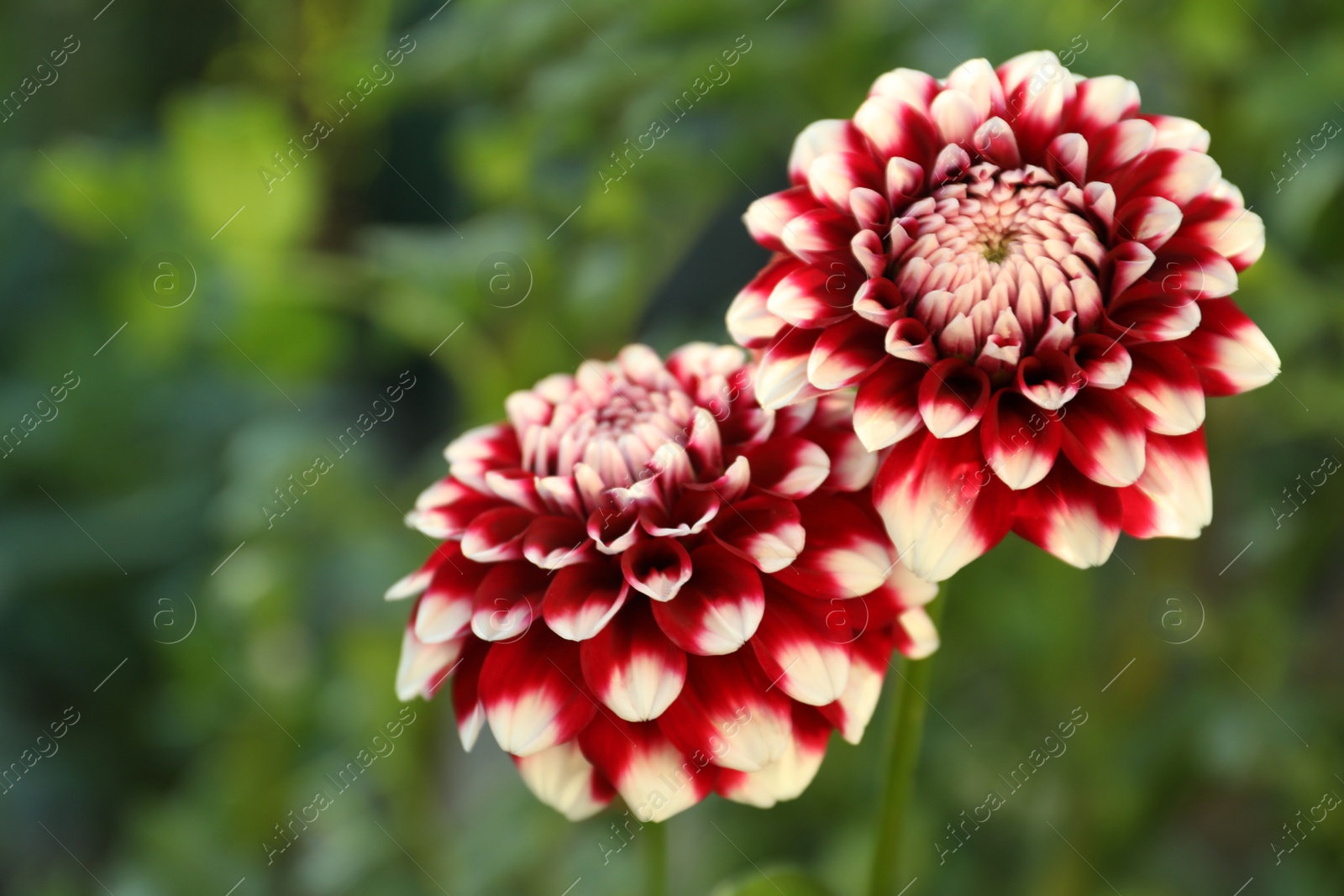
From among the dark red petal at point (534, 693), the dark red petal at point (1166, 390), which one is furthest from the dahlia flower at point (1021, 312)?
the dark red petal at point (534, 693)

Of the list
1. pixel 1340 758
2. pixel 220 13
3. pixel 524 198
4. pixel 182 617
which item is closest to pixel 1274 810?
pixel 1340 758

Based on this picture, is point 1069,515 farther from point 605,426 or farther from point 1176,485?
point 605,426

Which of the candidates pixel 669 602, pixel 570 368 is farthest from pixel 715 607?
pixel 570 368

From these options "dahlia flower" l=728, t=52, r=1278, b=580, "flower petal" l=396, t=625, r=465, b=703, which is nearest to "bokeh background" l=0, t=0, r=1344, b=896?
"dahlia flower" l=728, t=52, r=1278, b=580

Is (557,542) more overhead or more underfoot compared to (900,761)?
more overhead

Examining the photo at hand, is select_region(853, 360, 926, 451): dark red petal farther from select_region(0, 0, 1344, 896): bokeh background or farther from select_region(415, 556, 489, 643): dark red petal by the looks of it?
select_region(0, 0, 1344, 896): bokeh background

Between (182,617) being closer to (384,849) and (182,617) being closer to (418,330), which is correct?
(384,849)
